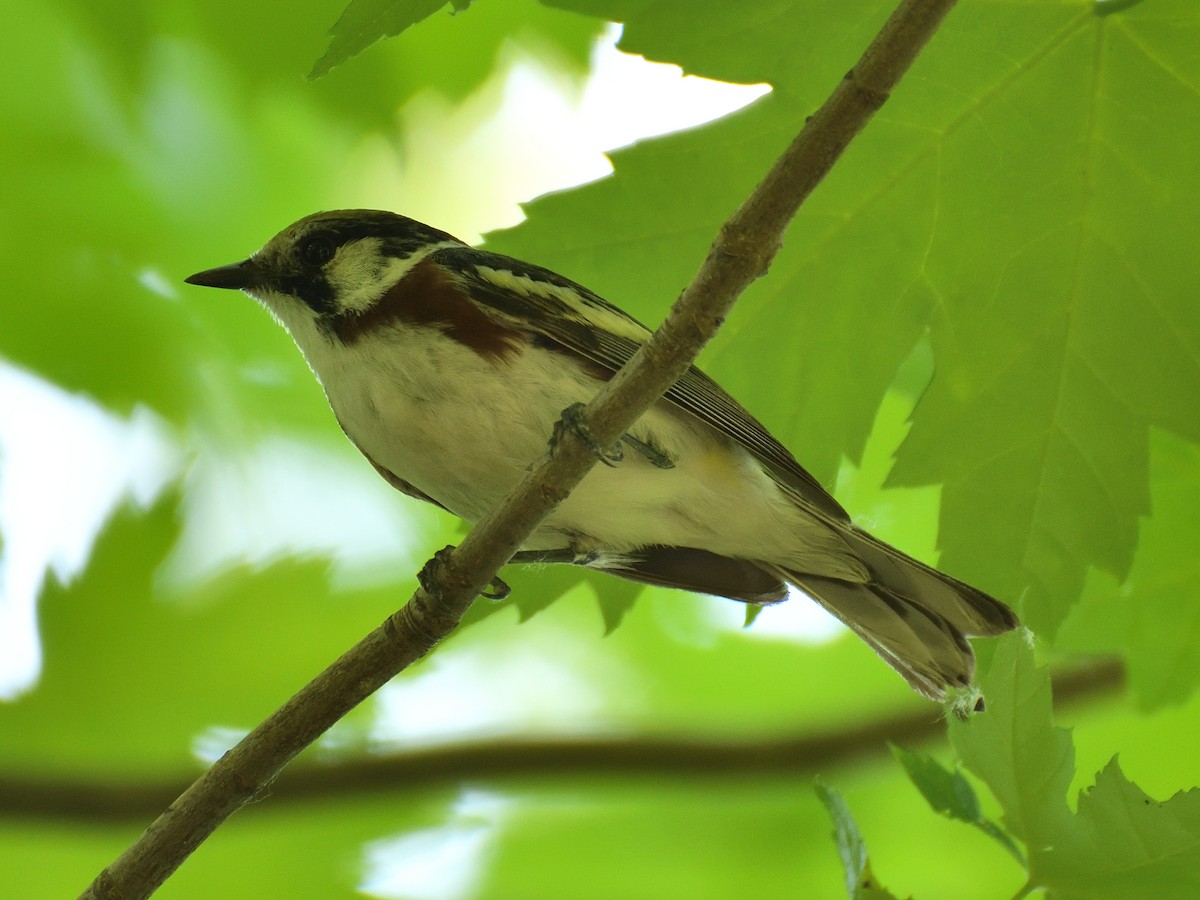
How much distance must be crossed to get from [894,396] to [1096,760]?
1135 mm

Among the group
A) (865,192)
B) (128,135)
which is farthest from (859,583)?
(128,135)

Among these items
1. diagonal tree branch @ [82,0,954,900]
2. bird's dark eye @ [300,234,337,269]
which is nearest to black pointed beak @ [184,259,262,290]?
bird's dark eye @ [300,234,337,269]

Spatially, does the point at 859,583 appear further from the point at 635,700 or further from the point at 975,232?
the point at 635,700

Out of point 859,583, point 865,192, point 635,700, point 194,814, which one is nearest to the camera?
point 194,814

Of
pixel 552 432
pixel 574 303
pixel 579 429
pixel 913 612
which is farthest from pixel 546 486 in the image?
pixel 913 612

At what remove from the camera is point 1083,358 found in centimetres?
222

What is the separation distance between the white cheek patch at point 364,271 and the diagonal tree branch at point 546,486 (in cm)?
76

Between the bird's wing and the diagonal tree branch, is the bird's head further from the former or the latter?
the diagonal tree branch

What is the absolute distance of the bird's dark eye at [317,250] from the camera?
8.95 feet

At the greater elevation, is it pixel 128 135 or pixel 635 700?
pixel 128 135

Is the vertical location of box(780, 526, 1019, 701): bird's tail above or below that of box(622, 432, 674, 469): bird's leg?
below

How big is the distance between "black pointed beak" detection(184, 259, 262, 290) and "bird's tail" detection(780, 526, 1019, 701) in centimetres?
136

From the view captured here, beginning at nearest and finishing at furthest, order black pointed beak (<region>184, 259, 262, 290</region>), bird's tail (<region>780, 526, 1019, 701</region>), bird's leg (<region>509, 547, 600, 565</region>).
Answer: bird's tail (<region>780, 526, 1019, 701</region>) → bird's leg (<region>509, 547, 600, 565</region>) → black pointed beak (<region>184, 259, 262, 290</region>)

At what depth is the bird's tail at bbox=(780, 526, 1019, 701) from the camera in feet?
7.52
